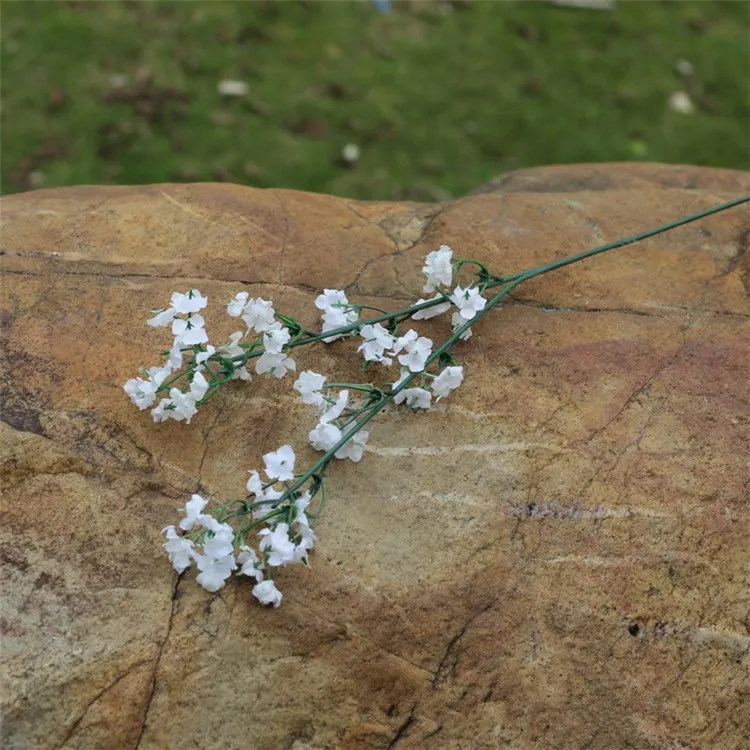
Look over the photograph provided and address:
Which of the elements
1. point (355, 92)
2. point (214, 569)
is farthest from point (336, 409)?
point (355, 92)

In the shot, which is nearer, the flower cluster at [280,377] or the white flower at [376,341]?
the flower cluster at [280,377]

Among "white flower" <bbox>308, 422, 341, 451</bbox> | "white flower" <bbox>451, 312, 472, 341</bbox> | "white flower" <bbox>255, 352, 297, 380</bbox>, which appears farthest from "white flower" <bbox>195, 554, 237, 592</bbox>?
"white flower" <bbox>451, 312, 472, 341</bbox>

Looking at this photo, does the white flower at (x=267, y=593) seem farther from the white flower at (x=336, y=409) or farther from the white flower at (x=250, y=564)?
the white flower at (x=336, y=409)

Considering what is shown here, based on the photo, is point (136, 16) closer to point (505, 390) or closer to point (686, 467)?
point (505, 390)

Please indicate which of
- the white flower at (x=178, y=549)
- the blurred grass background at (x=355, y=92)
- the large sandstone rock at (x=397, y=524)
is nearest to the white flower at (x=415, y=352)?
the large sandstone rock at (x=397, y=524)

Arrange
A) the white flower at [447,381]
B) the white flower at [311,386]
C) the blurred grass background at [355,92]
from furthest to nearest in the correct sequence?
the blurred grass background at [355,92] → the white flower at [447,381] → the white flower at [311,386]

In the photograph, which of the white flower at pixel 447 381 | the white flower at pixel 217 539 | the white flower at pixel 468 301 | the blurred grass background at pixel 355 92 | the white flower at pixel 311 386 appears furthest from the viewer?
the blurred grass background at pixel 355 92

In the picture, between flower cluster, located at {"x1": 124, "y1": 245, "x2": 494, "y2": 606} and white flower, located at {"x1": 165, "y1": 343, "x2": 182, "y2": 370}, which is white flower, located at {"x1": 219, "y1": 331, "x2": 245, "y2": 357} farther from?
white flower, located at {"x1": 165, "y1": 343, "x2": 182, "y2": 370}
